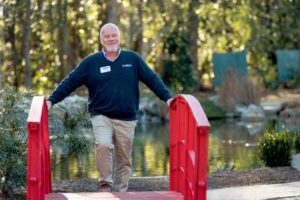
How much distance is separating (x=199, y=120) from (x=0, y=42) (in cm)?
3084

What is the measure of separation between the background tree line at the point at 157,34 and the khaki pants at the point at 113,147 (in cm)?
2451

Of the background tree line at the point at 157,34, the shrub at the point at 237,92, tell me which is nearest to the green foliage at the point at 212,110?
the shrub at the point at 237,92

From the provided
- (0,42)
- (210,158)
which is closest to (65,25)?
(0,42)

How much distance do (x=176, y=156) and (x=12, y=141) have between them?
1.71m

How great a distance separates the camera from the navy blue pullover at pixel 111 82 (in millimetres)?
8500

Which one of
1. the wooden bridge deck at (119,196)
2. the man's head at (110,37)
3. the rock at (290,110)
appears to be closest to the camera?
the wooden bridge deck at (119,196)

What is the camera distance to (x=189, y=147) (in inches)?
303

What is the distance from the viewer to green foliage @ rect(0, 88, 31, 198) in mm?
9070

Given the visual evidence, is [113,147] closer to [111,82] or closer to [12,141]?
[111,82]

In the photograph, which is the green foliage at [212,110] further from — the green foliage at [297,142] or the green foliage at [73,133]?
the green foliage at [73,133]

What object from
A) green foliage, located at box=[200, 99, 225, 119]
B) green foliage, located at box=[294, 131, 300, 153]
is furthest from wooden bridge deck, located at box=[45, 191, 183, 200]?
green foliage, located at box=[200, 99, 225, 119]

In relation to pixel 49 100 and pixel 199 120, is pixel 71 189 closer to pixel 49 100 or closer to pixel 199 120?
pixel 49 100

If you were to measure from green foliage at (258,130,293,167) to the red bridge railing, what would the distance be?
10.4 feet

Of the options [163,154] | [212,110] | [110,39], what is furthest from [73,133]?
[212,110]
